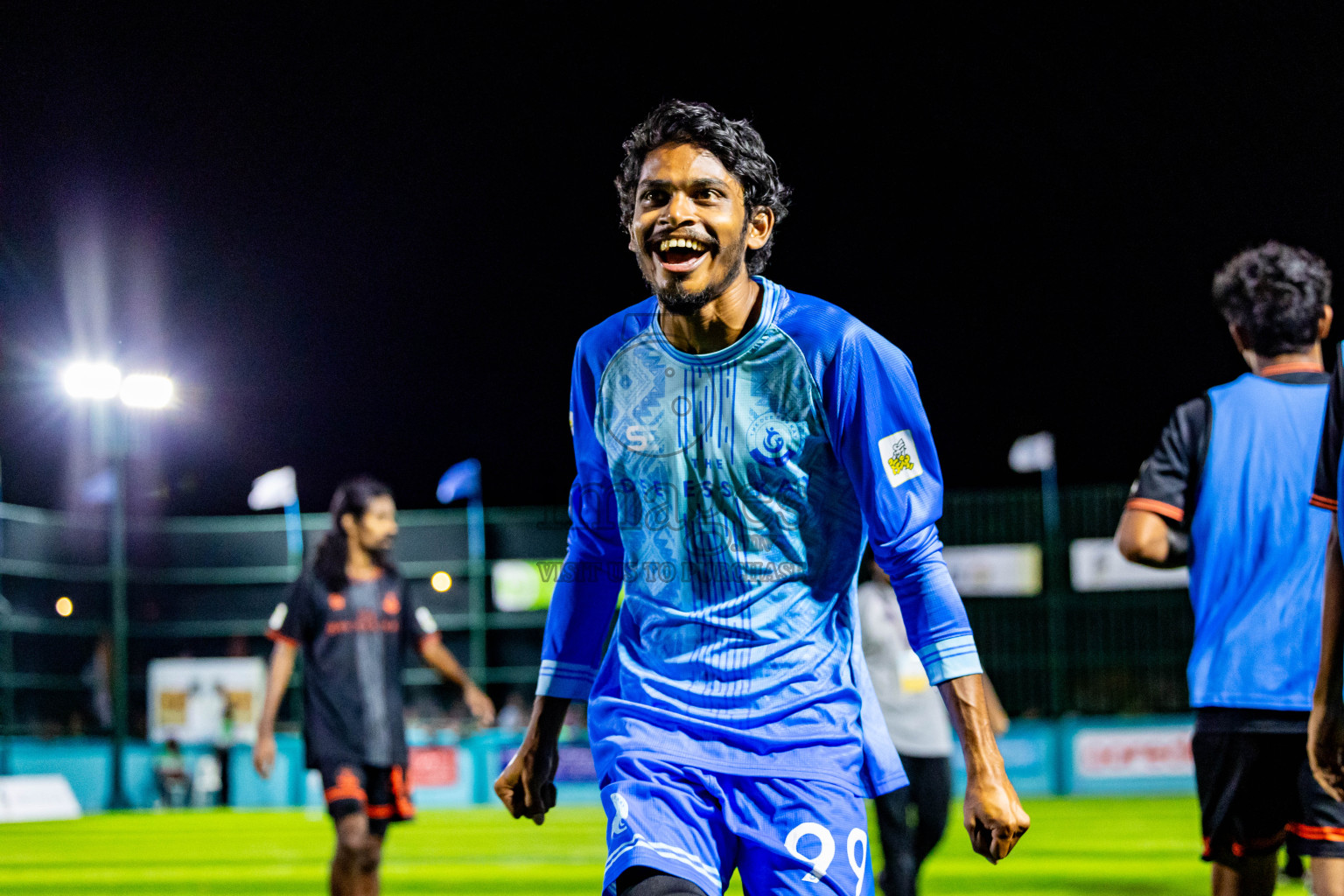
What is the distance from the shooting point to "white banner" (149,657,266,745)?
1043 inches

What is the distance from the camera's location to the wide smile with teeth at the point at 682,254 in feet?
10.7

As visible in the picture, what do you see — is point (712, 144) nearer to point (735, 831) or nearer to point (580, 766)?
point (735, 831)

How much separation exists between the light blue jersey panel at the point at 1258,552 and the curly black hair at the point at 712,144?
1961 mm

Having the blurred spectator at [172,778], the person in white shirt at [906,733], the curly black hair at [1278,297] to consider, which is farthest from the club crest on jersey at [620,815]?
the blurred spectator at [172,778]

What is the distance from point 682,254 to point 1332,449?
5.27 ft

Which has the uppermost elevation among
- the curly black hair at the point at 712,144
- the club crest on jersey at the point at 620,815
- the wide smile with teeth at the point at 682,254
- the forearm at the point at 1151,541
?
the curly black hair at the point at 712,144

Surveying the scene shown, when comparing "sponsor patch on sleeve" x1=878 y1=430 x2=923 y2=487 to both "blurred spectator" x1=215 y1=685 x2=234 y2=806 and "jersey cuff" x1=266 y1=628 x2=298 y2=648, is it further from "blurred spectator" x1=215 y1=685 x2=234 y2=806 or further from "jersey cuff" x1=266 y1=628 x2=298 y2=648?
"blurred spectator" x1=215 y1=685 x2=234 y2=806

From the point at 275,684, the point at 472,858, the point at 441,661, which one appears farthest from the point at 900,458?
the point at 472,858

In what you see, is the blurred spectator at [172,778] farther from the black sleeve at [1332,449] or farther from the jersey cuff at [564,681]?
the black sleeve at [1332,449]

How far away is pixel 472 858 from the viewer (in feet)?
46.5

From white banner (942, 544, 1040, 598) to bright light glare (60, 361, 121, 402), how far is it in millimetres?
15207

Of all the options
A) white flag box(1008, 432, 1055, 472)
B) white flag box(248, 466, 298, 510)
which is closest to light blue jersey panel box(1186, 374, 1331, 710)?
white flag box(1008, 432, 1055, 472)

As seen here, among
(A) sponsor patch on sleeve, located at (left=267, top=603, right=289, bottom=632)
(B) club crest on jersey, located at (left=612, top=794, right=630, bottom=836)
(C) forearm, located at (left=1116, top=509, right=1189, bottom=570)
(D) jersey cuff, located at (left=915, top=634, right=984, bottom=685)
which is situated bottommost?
(A) sponsor patch on sleeve, located at (left=267, top=603, right=289, bottom=632)

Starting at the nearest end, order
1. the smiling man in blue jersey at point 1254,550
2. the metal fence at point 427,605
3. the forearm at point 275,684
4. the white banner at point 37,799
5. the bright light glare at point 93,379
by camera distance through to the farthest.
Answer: the smiling man in blue jersey at point 1254,550 < the forearm at point 275,684 < the white banner at point 37,799 < the metal fence at point 427,605 < the bright light glare at point 93,379
